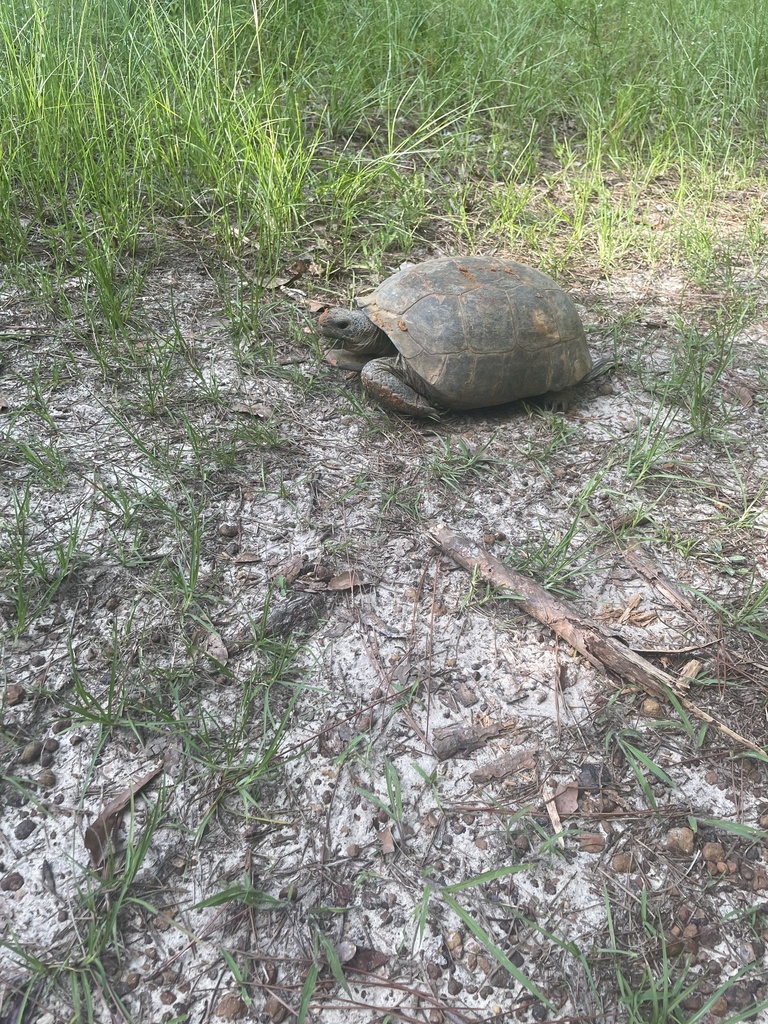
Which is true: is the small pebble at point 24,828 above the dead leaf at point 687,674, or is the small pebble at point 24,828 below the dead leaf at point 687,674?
below

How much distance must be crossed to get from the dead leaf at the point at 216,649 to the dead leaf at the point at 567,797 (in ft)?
3.00

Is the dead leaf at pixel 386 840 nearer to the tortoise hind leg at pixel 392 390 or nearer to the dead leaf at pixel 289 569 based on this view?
the dead leaf at pixel 289 569

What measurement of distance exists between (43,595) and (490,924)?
1432mm

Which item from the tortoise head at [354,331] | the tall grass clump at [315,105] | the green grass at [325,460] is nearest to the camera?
the green grass at [325,460]

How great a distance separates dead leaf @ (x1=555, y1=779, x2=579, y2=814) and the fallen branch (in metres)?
0.34

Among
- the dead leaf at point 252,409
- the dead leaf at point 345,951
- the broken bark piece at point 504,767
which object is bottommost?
the dead leaf at point 345,951

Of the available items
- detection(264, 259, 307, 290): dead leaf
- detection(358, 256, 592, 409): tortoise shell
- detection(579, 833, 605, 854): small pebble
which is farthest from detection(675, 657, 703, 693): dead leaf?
detection(264, 259, 307, 290): dead leaf

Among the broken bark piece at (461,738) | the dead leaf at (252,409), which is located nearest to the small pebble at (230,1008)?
the broken bark piece at (461,738)

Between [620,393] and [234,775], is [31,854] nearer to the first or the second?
[234,775]

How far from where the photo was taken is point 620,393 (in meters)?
2.92

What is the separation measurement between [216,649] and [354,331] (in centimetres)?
147

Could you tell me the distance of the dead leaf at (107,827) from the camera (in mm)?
1518

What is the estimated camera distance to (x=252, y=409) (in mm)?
2658

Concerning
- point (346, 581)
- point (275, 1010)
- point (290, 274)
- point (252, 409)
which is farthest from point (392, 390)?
point (275, 1010)
